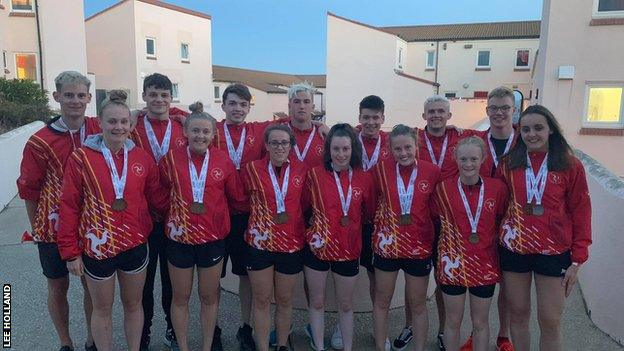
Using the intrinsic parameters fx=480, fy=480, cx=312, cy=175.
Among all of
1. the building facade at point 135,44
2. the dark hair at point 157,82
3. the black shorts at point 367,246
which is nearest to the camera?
the dark hair at point 157,82

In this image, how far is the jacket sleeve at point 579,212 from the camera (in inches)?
121

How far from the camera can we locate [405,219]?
11.2 feet

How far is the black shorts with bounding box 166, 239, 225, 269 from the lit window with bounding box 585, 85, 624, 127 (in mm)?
13307

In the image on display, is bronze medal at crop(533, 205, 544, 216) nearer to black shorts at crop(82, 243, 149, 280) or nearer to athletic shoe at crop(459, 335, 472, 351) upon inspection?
athletic shoe at crop(459, 335, 472, 351)

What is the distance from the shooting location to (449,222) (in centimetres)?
333

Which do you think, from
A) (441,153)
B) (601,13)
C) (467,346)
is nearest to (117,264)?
(441,153)

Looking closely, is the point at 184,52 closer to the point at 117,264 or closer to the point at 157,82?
the point at 157,82

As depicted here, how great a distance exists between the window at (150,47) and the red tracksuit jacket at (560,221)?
2843cm

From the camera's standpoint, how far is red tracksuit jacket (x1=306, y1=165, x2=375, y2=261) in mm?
3479

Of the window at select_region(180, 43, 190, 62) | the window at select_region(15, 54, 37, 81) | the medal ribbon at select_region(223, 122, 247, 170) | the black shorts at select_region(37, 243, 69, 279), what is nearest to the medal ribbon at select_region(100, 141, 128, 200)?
the black shorts at select_region(37, 243, 69, 279)

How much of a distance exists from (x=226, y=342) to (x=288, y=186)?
1.52 meters

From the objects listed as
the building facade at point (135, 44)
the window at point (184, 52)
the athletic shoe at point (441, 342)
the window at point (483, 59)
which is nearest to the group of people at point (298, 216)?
the athletic shoe at point (441, 342)

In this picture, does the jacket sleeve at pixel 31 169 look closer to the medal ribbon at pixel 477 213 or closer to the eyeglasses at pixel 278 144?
the eyeglasses at pixel 278 144

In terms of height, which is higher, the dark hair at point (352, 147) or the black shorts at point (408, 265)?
the dark hair at point (352, 147)
